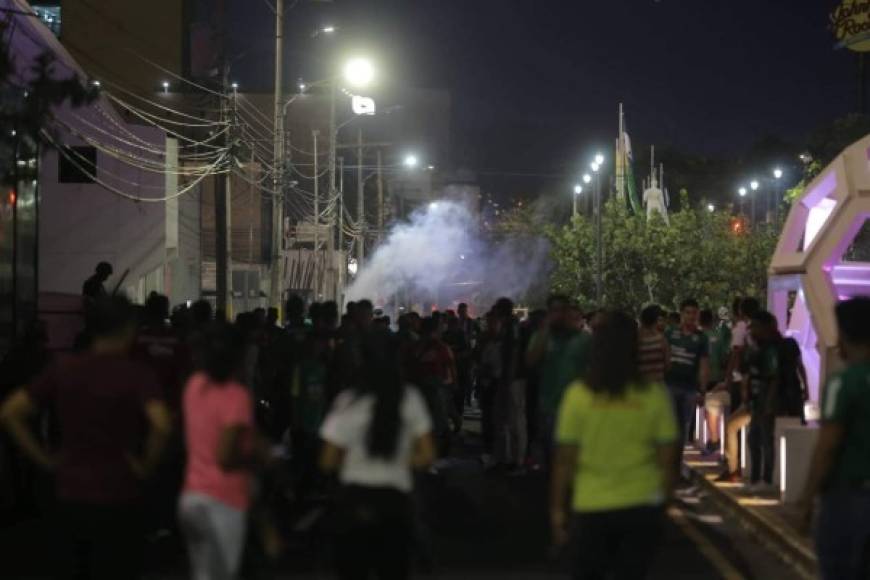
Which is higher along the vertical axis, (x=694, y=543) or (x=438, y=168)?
(x=438, y=168)

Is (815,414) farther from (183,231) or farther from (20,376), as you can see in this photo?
(183,231)

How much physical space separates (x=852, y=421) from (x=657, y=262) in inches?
1766

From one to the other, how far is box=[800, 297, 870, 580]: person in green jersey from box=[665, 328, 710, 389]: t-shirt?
9602 millimetres

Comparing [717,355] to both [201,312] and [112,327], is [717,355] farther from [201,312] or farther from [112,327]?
[112,327]

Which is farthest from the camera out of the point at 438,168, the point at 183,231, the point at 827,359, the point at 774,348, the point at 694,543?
the point at 438,168

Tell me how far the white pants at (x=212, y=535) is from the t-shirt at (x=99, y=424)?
11.0 inches

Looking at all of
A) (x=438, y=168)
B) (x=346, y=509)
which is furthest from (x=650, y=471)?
(x=438, y=168)

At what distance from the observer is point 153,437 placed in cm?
640

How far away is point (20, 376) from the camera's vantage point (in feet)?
42.5

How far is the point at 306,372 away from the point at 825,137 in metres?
34.4

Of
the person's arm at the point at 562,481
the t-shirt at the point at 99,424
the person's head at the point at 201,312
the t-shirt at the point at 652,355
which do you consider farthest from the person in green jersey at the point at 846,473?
the t-shirt at the point at 652,355

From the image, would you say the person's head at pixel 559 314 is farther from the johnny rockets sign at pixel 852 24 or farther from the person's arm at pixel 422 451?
the johnny rockets sign at pixel 852 24

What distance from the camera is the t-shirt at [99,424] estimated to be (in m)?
6.23

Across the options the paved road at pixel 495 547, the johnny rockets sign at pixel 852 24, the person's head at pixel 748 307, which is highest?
the johnny rockets sign at pixel 852 24
